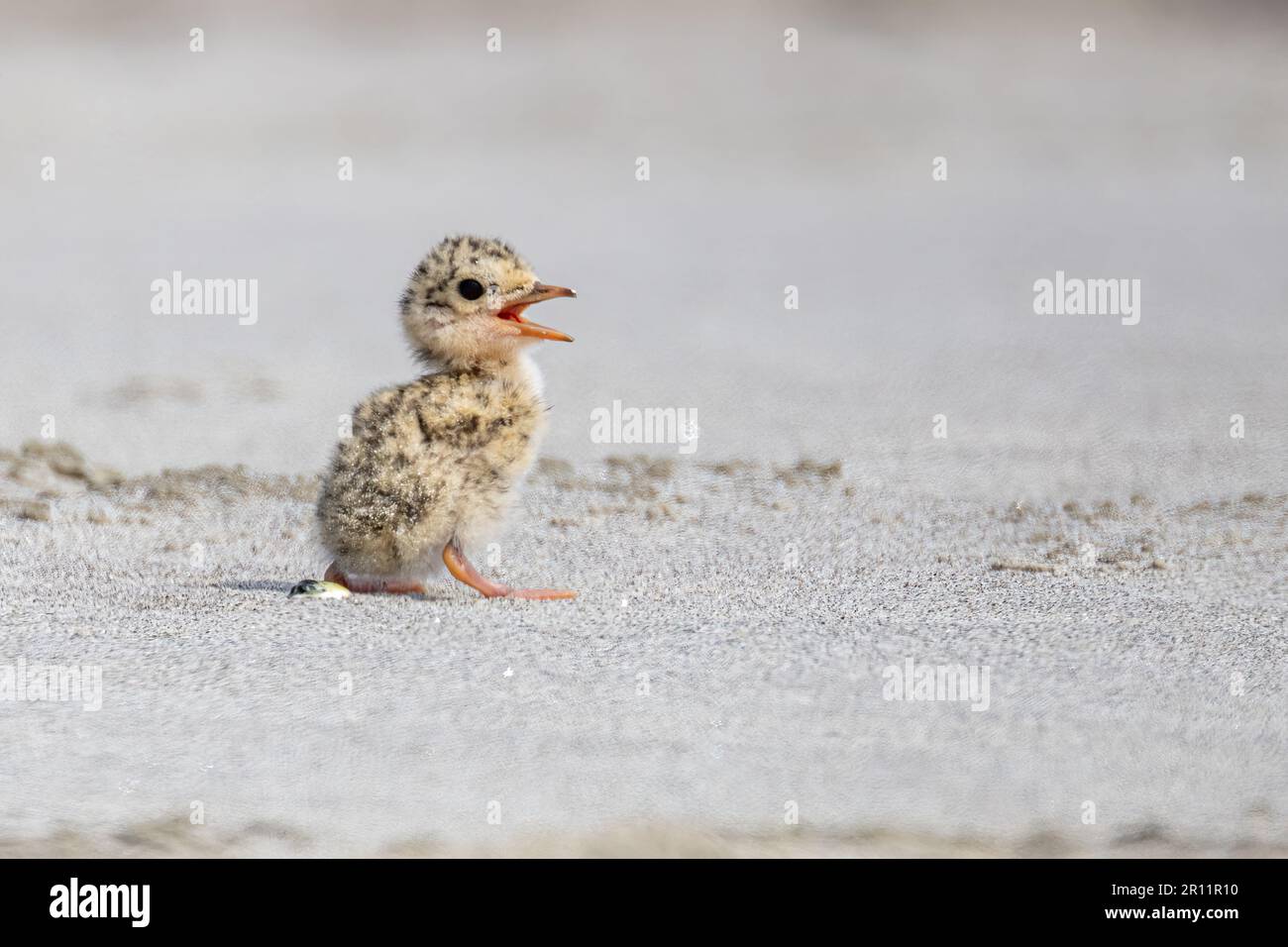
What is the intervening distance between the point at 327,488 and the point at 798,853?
2.11m

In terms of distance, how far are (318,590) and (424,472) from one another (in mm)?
453

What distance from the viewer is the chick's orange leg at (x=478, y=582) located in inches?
208

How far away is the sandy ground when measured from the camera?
3846mm

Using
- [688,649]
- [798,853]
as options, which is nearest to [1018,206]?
[688,649]

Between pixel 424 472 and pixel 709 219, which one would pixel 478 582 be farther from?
pixel 709 219

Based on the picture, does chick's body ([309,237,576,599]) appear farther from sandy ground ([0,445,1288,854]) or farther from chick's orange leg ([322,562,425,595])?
sandy ground ([0,445,1288,854])

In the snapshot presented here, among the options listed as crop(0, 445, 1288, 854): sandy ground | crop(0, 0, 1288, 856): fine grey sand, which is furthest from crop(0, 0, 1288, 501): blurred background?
crop(0, 445, 1288, 854): sandy ground

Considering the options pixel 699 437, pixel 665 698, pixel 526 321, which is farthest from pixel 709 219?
pixel 665 698

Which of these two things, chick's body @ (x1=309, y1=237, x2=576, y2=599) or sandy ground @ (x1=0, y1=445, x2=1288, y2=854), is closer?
sandy ground @ (x1=0, y1=445, x2=1288, y2=854)

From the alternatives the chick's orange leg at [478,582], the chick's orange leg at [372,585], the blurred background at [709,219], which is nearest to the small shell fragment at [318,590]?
the chick's orange leg at [372,585]

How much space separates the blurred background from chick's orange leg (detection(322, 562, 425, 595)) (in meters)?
2.04

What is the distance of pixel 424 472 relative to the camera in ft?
17.1

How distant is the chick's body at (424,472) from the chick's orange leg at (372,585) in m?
0.04

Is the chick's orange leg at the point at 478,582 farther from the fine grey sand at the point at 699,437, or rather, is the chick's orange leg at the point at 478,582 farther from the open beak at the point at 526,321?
the open beak at the point at 526,321
